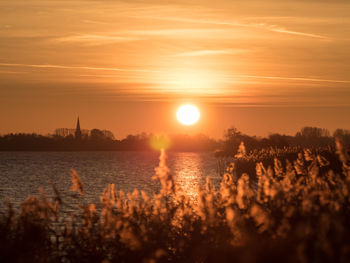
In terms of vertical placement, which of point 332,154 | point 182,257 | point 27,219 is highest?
point 332,154

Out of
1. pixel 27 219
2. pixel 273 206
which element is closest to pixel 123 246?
pixel 27 219

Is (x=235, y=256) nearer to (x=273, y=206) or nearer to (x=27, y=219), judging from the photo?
(x=273, y=206)

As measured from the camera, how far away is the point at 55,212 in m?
12.9

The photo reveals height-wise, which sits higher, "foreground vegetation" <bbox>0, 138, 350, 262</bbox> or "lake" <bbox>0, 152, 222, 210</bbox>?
"lake" <bbox>0, 152, 222, 210</bbox>

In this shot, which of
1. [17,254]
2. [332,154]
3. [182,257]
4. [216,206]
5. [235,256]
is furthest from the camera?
[332,154]

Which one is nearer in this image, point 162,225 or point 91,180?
point 162,225

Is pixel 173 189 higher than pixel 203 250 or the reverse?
higher

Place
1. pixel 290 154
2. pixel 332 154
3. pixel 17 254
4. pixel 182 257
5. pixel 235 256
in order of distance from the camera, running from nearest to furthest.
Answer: pixel 235 256 < pixel 17 254 < pixel 182 257 < pixel 332 154 < pixel 290 154

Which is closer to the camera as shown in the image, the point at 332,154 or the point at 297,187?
the point at 297,187

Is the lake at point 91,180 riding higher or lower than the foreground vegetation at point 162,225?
higher

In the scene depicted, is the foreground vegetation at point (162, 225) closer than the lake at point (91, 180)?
Yes

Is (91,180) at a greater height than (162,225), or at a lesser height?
greater

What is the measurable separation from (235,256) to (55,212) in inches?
168

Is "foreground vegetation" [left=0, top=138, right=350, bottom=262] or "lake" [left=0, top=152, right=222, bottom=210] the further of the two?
"lake" [left=0, top=152, right=222, bottom=210]
